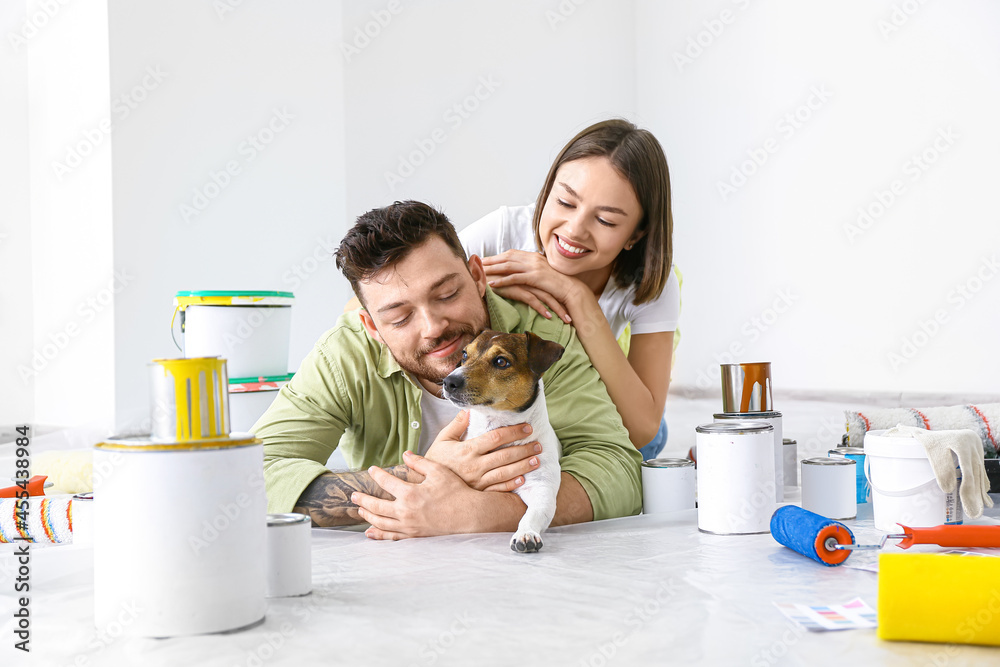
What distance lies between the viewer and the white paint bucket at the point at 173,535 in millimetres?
699

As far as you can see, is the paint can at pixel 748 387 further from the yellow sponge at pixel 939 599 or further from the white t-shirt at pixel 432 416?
the yellow sponge at pixel 939 599

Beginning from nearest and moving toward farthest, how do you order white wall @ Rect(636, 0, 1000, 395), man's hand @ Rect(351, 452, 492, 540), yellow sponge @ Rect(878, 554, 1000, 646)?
yellow sponge @ Rect(878, 554, 1000, 646), man's hand @ Rect(351, 452, 492, 540), white wall @ Rect(636, 0, 1000, 395)

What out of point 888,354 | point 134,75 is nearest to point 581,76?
point 888,354

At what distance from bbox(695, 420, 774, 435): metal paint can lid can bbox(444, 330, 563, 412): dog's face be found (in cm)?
24

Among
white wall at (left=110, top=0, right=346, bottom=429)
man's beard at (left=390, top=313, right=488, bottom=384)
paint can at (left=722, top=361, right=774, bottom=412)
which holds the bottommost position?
paint can at (left=722, top=361, right=774, bottom=412)

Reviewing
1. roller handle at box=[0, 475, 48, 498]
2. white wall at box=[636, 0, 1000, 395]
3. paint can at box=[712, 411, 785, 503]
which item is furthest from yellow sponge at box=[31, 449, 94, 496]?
white wall at box=[636, 0, 1000, 395]

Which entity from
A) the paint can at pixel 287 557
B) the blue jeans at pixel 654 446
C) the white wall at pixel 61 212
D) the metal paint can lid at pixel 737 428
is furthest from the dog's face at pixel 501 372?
the white wall at pixel 61 212

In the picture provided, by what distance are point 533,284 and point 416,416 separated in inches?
14.6

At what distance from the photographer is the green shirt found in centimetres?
137

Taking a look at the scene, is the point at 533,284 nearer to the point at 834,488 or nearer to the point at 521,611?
the point at 834,488

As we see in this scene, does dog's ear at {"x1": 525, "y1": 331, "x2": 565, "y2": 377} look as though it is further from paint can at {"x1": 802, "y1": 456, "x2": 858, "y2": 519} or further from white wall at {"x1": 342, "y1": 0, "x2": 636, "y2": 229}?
white wall at {"x1": 342, "y1": 0, "x2": 636, "y2": 229}

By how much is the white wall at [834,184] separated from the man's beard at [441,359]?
12.5ft

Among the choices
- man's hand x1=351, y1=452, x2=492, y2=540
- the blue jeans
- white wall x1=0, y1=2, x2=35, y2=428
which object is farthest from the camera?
white wall x1=0, y1=2, x2=35, y2=428

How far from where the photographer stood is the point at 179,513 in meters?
0.70
